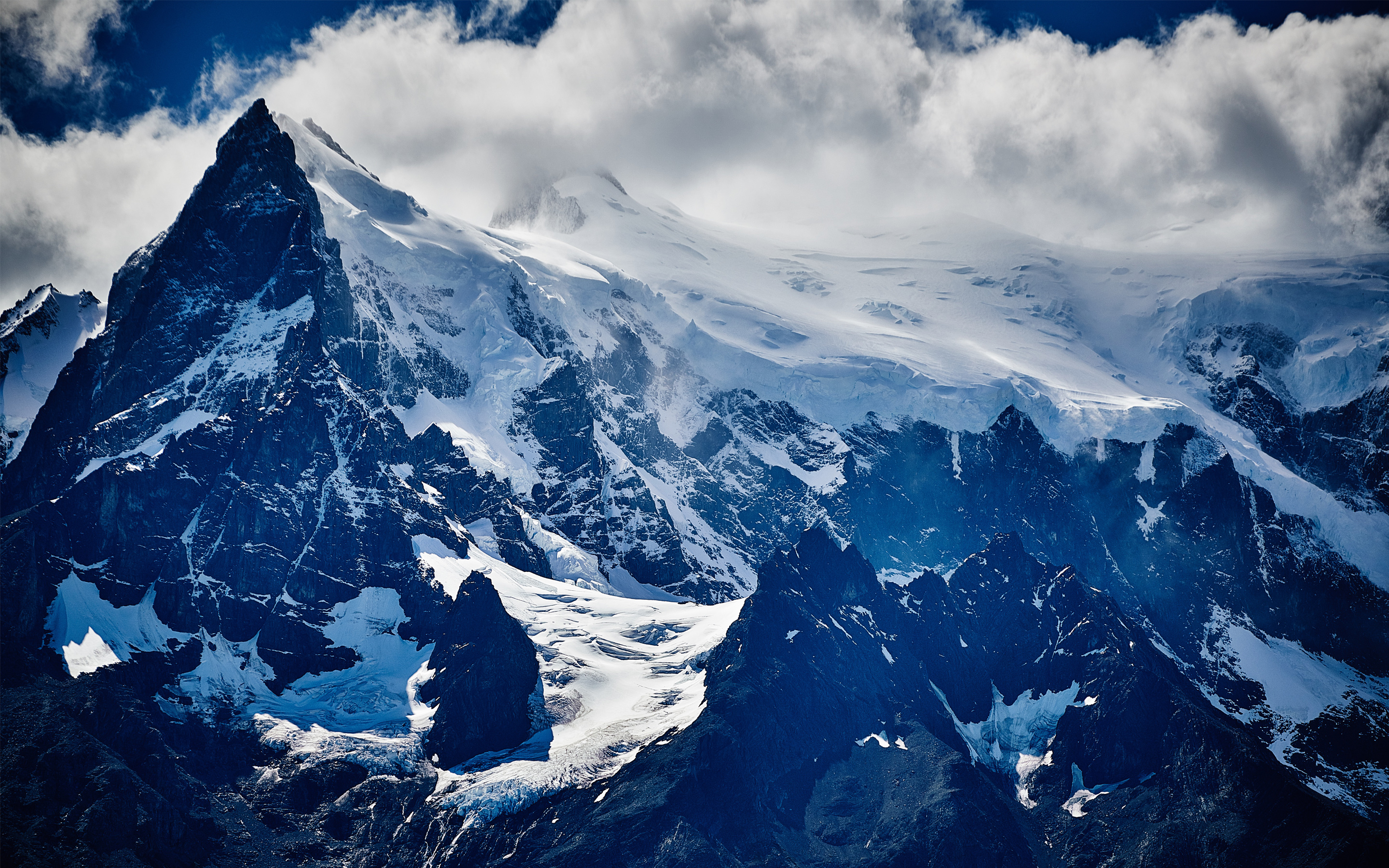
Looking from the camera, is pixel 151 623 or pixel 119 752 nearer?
pixel 119 752

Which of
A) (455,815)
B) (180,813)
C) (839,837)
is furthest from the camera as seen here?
(839,837)

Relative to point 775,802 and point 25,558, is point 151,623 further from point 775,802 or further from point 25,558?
point 775,802

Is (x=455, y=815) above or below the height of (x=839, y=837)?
above

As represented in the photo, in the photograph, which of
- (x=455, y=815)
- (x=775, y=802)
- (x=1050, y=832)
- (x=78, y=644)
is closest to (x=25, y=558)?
(x=78, y=644)

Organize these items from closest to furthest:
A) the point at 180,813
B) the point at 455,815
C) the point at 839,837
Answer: the point at 180,813
the point at 455,815
the point at 839,837

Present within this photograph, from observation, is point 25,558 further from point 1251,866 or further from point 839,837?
point 1251,866

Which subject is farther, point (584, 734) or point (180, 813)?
point (584, 734)

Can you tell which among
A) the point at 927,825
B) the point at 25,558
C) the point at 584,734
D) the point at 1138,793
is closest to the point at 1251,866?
the point at 1138,793

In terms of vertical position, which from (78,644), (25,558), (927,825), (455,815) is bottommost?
(927,825)

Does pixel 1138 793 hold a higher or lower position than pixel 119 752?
lower
